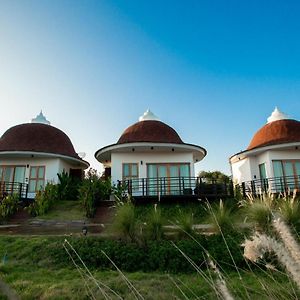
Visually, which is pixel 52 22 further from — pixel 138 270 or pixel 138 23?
pixel 138 270

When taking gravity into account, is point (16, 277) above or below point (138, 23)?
below

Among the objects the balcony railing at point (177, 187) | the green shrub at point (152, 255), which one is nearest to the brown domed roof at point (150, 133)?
the balcony railing at point (177, 187)

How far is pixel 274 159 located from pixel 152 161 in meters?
7.60

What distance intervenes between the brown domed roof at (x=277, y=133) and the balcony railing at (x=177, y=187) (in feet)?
14.8

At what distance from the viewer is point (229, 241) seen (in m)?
7.37

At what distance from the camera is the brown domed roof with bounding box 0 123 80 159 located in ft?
64.2

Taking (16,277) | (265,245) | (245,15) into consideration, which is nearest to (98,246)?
(16,277)

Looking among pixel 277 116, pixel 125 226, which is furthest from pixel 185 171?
pixel 125 226

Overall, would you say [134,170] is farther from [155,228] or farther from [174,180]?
Result: [155,228]

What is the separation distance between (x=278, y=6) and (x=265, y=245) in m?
9.85

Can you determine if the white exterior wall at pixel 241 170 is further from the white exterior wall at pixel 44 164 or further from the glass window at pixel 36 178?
the glass window at pixel 36 178

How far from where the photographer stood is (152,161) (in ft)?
62.5

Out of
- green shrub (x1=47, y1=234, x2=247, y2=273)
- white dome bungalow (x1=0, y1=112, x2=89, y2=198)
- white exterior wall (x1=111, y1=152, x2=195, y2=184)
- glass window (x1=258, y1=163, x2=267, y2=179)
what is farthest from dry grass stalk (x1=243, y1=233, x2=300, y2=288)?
glass window (x1=258, y1=163, x2=267, y2=179)

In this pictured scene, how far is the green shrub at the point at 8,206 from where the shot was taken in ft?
45.2
